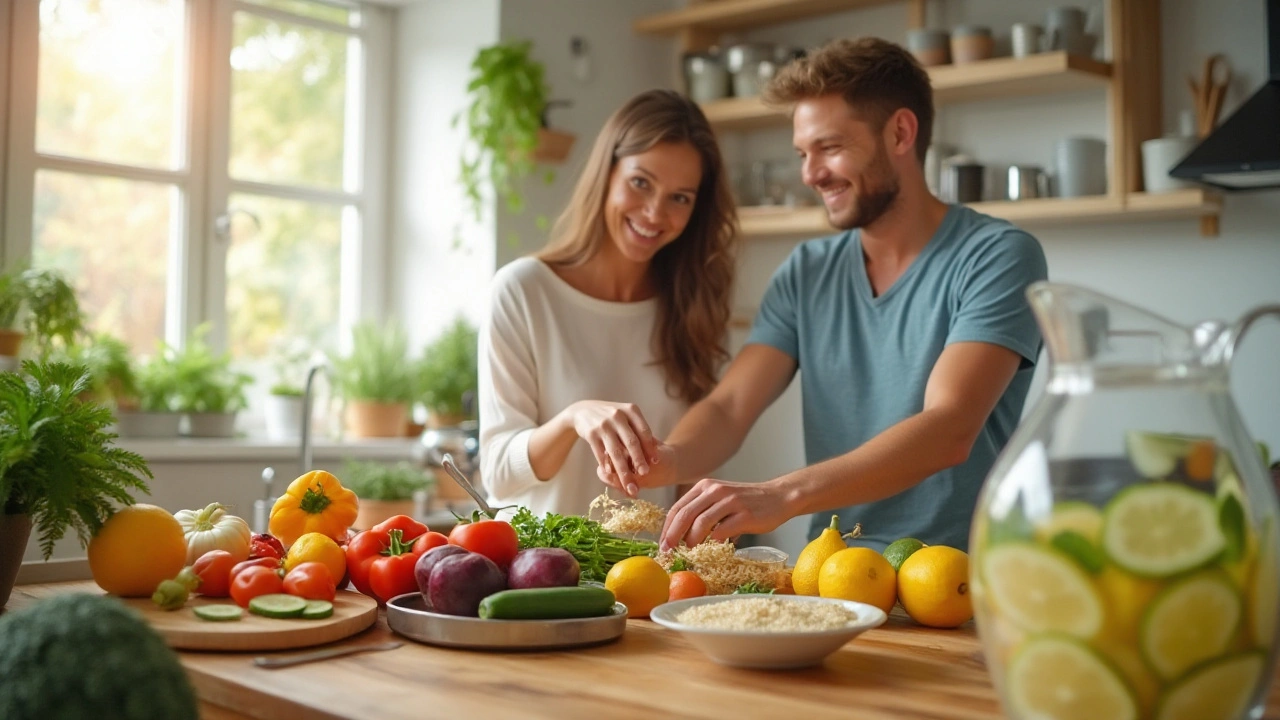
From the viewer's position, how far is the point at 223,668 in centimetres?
122

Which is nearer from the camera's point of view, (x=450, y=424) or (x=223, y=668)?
(x=223, y=668)

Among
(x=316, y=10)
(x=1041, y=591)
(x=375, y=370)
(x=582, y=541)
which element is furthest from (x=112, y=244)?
(x=1041, y=591)

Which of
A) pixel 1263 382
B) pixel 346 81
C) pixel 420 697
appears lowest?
pixel 420 697

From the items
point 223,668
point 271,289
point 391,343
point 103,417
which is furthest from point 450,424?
point 223,668

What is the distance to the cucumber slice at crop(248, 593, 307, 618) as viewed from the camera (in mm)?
1344

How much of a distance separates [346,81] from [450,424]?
54.0 inches

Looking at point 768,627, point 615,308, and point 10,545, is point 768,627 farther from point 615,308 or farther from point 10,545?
point 615,308

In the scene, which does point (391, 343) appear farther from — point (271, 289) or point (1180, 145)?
point (1180, 145)

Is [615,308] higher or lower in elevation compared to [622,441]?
higher

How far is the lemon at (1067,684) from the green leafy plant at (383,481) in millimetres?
2891

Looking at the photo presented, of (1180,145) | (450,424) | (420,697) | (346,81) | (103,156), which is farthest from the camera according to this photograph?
(346,81)

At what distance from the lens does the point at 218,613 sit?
52.5 inches

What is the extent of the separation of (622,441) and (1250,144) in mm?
1793

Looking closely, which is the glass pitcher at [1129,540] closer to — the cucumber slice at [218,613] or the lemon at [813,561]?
the lemon at [813,561]
